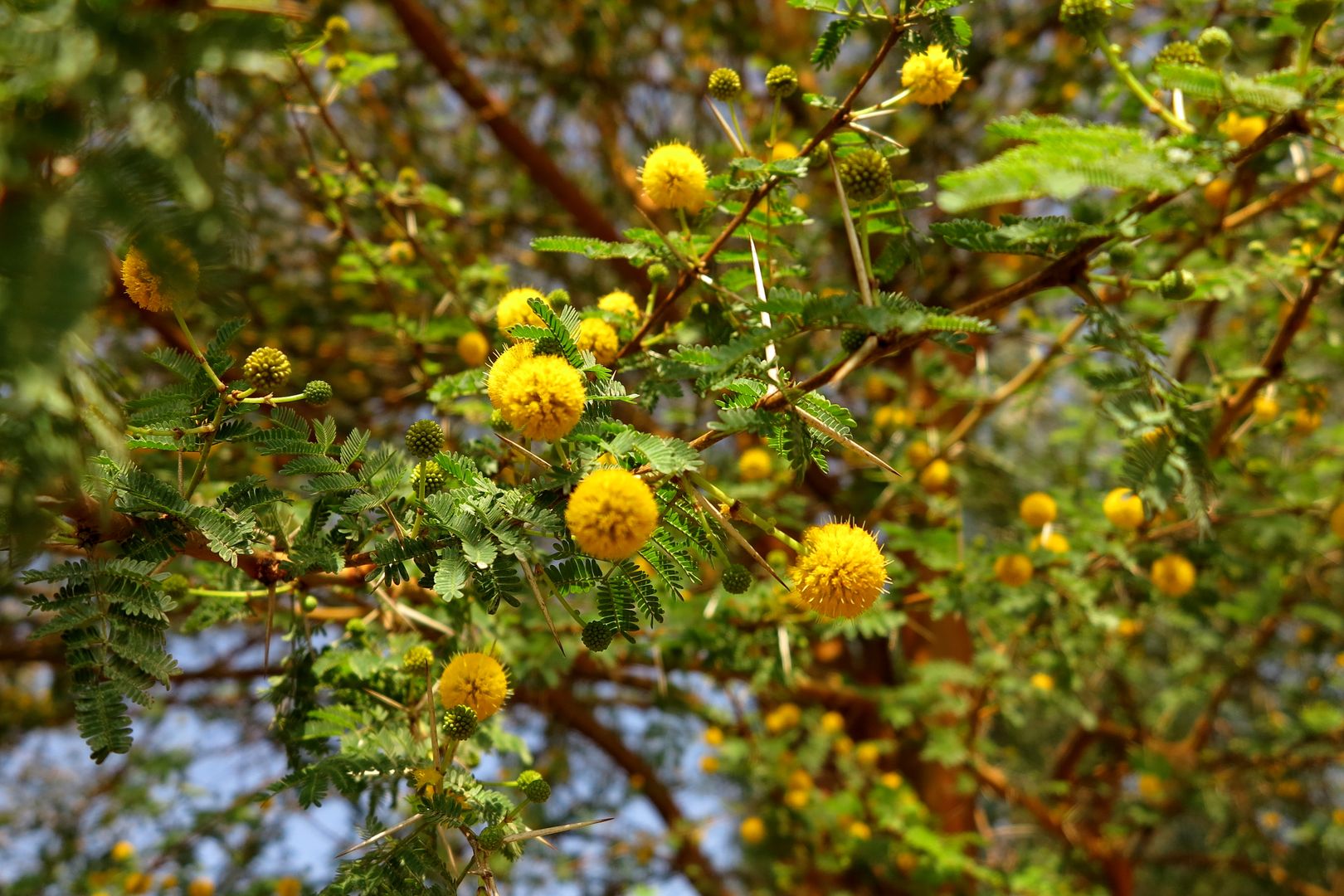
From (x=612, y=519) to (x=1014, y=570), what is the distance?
8.13 ft

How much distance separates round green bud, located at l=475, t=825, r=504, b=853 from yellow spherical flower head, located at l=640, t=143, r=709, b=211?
1556mm

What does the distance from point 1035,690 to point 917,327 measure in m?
3.72

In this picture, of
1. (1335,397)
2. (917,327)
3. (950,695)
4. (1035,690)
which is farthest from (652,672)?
(1335,397)

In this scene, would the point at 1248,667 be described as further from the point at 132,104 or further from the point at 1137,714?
the point at 132,104

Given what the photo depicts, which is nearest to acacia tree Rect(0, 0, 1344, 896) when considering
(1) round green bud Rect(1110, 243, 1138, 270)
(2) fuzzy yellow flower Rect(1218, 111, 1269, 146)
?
(1) round green bud Rect(1110, 243, 1138, 270)

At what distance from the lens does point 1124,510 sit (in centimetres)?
325

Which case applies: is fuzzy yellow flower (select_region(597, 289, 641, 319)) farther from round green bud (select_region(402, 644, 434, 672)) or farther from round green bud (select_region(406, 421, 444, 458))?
round green bud (select_region(402, 644, 434, 672))

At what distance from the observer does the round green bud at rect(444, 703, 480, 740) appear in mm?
1972

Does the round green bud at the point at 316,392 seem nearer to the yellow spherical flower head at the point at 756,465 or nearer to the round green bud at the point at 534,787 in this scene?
the round green bud at the point at 534,787

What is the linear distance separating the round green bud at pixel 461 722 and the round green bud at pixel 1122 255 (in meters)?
1.85

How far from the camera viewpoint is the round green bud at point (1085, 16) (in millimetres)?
1991

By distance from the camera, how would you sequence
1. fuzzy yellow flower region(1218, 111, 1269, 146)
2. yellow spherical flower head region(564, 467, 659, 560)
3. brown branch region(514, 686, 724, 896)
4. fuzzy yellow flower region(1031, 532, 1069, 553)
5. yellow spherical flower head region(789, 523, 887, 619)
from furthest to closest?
brown branch region(514, 686, 724, 896) → fuzzy yellow flower region(1031, 532, 1069, 553) → fuzzy yellow flower region(1218, 111, 1269, 146) → yellow spherical flower head region(789, 523, 887, 619) → yellow spherical flower head region(564, 467, 659, 560)

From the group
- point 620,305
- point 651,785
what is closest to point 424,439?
point 620,305

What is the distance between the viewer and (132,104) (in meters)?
1.13
